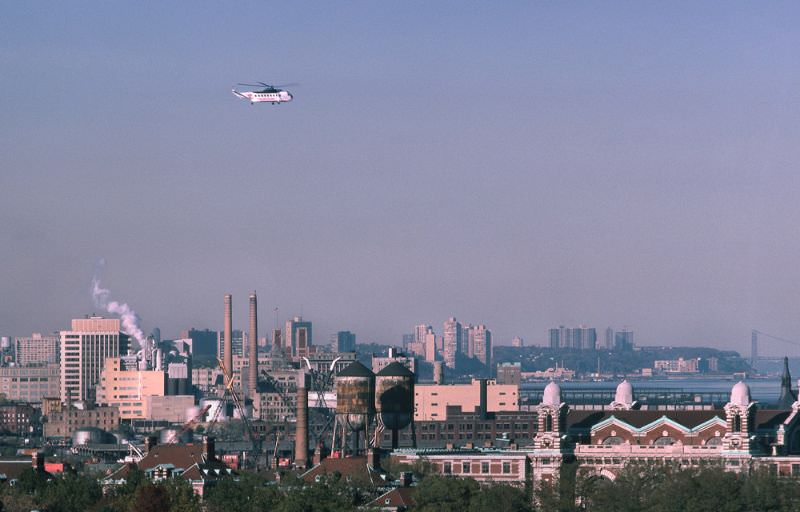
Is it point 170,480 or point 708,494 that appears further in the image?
point 170,480

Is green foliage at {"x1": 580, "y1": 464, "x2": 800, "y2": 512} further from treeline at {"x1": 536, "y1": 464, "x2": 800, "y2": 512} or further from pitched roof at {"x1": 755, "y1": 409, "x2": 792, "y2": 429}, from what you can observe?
pitched roof at {"x1": 755, "y1": 409, "x2": 792, "y2": 429}

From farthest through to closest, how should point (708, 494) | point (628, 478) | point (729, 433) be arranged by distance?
point (729, 433), point (628, 478), point (708, 494)

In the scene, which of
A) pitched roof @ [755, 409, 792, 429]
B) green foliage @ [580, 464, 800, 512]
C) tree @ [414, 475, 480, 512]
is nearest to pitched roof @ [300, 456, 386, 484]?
tree @ [414, 475, 480, 512]

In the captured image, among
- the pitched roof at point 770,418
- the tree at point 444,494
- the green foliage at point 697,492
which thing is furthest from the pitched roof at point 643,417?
the tree at point 444,494

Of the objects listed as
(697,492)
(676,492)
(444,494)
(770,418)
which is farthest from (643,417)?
(697,492)

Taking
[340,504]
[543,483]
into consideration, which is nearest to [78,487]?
[340,504]

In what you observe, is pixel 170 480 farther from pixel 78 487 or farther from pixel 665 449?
pixel 665 449

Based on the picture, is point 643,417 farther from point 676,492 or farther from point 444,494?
point 676,492

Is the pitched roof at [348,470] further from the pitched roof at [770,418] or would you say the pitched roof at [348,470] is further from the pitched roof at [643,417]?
the pitched roof at [770,418]

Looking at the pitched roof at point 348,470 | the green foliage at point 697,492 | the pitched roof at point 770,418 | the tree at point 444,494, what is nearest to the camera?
the green foliage at point 697,492
